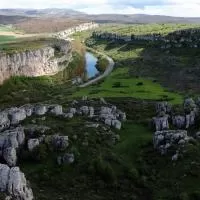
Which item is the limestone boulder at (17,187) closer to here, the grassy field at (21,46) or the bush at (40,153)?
the bush at (40,153)

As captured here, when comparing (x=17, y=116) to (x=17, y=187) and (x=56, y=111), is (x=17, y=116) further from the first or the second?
(x=17, y=187)

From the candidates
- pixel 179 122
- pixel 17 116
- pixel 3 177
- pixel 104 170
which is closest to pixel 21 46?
pixel 17 116

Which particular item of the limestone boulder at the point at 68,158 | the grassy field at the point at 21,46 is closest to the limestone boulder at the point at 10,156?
the limestone boulder at the point at 68,158

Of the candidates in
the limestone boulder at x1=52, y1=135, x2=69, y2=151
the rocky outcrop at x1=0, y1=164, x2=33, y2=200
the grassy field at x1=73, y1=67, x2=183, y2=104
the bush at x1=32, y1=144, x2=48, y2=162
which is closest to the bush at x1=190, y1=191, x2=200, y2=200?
the rocky outcrop at x1=0, y1=164, x2=33, y2=200

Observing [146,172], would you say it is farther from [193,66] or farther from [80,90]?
[193,66]

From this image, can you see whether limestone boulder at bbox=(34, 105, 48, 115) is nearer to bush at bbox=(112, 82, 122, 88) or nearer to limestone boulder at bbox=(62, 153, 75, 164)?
limestone boulder at bbox=(62, 153, 75, 164)

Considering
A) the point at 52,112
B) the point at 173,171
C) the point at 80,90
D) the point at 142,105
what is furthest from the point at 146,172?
the point at 80,90
